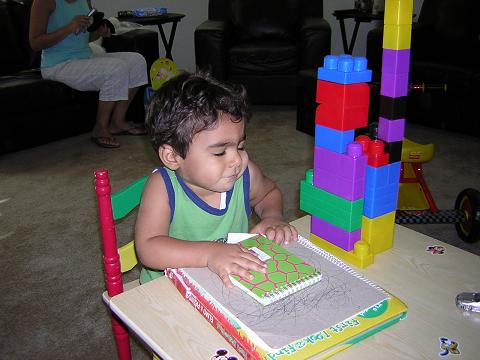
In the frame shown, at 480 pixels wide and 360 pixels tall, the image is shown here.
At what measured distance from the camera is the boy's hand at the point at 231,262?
0.85 m

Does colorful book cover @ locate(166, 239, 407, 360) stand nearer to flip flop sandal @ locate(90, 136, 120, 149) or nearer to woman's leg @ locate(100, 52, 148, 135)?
flip flop sandal @ locate(90, 136, 120, 149)

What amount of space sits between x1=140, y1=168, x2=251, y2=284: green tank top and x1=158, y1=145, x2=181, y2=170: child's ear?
0.9 inches

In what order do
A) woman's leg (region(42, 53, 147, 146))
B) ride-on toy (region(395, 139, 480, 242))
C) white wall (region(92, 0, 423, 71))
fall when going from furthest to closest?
white wall (region(92, 0, 423, 71)), woman's leg (region(42, 53, 147, 146)), ride-on toy (region(395, 139, 480, 242))


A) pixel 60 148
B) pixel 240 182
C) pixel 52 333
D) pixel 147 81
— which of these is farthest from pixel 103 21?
pixel 240 182

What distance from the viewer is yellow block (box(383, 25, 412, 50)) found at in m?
0.89

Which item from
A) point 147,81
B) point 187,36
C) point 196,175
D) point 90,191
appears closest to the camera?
point 196,175

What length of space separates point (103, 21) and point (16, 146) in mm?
976

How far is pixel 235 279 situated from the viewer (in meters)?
0.84

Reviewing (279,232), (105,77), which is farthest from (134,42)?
(279,232)

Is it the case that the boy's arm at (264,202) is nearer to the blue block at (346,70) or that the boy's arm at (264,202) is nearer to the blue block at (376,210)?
the blue block at (376,210)

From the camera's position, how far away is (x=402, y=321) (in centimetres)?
81

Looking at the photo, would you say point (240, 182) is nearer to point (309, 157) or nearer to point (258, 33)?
point (309, 157)

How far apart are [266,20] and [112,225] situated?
11.8 feet

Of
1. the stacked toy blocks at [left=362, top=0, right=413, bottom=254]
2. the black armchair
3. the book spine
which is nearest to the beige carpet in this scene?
the black armchair
